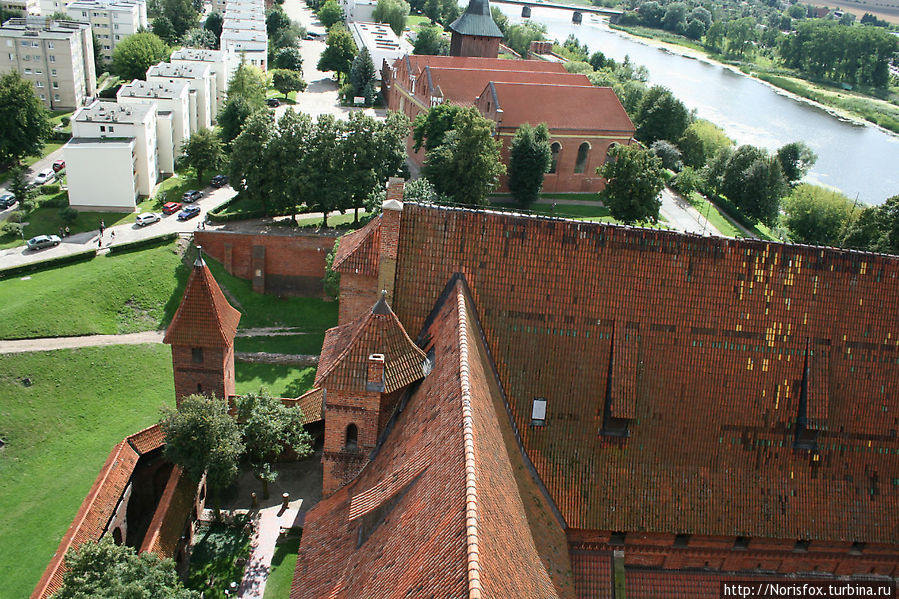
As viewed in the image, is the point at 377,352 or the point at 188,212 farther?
the point at 188,212

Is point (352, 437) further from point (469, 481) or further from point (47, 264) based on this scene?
point (47, 264)

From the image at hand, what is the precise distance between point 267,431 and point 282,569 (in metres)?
6.12

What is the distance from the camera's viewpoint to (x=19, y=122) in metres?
71.6

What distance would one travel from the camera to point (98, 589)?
23312 mm

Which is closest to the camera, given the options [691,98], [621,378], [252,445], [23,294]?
[621,378]

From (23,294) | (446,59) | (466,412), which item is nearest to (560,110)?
(446,59)

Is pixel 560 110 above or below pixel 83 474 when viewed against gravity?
above

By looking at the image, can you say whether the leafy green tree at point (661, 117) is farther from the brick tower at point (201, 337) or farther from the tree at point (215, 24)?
the tree at point (215, 24)

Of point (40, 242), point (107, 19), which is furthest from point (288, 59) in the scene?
point (40, 242)

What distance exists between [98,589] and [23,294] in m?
31.1

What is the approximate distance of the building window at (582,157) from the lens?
244ft

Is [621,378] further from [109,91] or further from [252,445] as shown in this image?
[109,91]

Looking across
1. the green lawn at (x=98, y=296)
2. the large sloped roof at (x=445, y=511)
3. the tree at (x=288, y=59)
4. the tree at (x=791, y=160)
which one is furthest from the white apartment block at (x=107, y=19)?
the large sloped roof at (x=445, y=511)

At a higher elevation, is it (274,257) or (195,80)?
(195,80)
